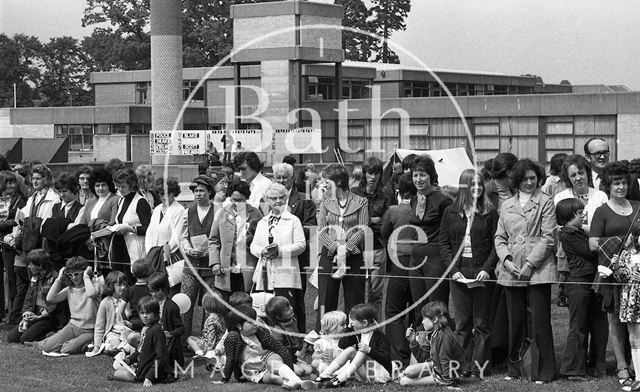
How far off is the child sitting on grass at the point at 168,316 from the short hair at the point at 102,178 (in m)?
1.85

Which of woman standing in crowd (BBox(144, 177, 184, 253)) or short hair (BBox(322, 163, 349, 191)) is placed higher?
short hair (BBox(322, 163, 349, 191))

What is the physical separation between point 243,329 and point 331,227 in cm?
158

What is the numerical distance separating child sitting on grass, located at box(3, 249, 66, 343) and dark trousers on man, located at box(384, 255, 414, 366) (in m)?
4.14

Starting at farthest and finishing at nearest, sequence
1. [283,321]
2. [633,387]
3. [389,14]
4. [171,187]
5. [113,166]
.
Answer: [389,14], [113,166], [171,187], [283,321], [633,387]

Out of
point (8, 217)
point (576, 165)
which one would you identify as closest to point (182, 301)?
point (8, 217)

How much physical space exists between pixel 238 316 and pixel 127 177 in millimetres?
2775

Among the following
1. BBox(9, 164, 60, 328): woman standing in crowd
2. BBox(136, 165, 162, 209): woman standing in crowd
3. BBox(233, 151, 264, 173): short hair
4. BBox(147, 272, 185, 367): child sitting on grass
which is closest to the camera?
BBox(147, 272, 185, 367): child sitting on grass

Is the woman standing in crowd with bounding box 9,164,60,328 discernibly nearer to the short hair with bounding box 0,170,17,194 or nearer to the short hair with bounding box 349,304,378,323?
the short hair with bounding box 0,170,17,194

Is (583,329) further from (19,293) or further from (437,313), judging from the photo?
(19,293)

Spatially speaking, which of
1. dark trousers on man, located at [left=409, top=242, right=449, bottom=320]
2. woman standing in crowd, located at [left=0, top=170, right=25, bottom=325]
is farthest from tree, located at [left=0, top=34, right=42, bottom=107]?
dark trousers on man, located at [left=409, top=242, right=449, bottom=320]

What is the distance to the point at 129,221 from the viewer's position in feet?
38.4

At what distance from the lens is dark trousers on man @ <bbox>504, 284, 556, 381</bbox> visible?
9.08 meters

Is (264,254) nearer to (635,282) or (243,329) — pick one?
(243,329)

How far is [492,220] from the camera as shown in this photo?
9500mm
